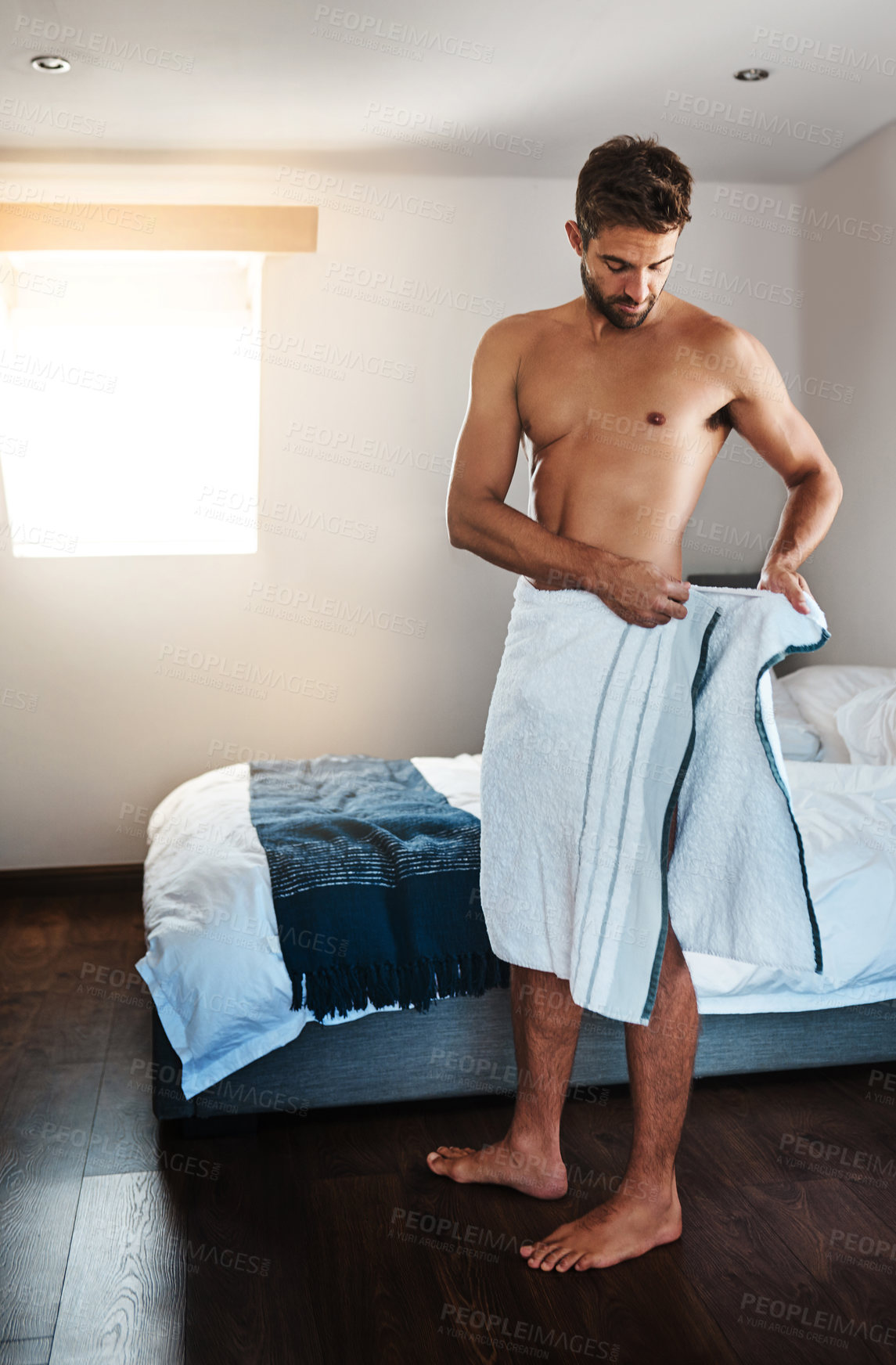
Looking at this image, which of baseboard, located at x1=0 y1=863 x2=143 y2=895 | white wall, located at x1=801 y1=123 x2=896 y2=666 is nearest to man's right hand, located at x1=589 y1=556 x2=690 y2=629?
white wall, located at x1=801 y1=123 x2=896 y2=666

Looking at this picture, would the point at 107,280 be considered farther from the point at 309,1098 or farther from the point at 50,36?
the point at 309,1098

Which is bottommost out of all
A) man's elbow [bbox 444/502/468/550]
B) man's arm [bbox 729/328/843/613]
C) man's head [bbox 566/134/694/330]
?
man's elbow [bbox 444/502/468/550]

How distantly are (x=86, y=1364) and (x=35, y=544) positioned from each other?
2.74 meters

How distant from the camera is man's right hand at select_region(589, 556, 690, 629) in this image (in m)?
1.63

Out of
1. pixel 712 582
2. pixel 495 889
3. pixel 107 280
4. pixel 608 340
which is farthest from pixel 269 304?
pixel 495 889

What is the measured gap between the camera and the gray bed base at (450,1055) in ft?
6.55

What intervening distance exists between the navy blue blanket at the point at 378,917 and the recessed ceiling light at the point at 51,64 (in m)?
2.03

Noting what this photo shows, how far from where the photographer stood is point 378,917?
80.1 inches

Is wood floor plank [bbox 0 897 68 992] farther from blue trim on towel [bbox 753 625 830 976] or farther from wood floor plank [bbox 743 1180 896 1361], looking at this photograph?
blue trim on towel [bbox 753 625 830 976]

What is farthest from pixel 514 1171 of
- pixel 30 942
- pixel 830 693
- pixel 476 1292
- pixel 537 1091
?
pixel 30 942

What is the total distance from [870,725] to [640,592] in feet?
4.81

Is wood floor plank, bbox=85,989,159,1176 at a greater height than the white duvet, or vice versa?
the white duvet

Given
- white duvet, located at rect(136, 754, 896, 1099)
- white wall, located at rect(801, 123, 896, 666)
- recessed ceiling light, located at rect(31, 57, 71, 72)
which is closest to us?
white duvet, located at rect(136, 754, 896, 1099)

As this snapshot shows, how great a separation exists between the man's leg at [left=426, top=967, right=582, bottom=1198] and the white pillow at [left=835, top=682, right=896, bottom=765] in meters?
1.35
